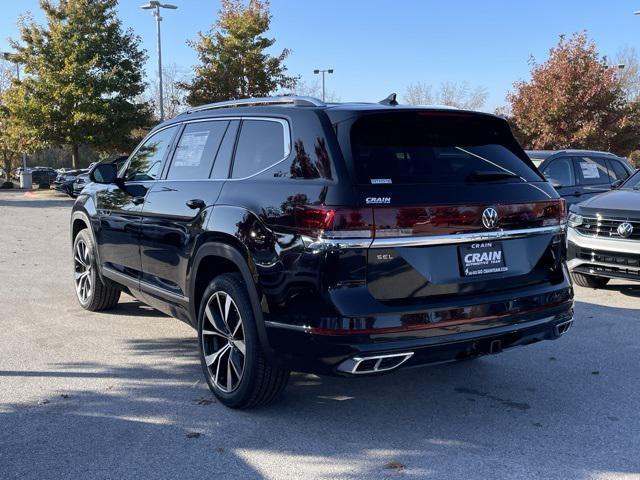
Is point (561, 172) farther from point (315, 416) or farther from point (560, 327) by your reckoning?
point (315, 416)

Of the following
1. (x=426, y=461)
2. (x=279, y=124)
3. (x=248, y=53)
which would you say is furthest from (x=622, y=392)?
(x=248, y=53)

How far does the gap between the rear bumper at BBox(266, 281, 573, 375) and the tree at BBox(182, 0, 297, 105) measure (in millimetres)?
Result: 26456

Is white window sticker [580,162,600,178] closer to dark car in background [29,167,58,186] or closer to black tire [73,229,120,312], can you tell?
black tire [73,229,120,312]

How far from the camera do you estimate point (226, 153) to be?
4.45 metres

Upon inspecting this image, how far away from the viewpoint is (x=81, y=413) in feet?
13.4

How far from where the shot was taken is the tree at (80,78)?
2767 centimetres

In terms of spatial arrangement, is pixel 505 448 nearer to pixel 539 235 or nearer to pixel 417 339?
pixel 417 339

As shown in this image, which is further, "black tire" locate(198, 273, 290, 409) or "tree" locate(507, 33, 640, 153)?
"tree" locate(507, 33, 640, 153)

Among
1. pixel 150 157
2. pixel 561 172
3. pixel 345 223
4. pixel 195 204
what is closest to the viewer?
pixel 345 223

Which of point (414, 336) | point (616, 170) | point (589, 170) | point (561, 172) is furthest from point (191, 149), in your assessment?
point (616, 170)

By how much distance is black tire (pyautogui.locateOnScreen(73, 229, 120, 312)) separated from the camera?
645cm

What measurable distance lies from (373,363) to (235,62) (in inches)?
1080

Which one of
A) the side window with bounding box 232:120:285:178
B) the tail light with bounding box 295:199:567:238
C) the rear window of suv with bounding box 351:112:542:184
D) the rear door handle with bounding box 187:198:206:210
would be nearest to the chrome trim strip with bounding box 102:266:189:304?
the rear door handle with bounding box 187:198:206:210

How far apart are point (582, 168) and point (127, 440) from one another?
939 centimetres
